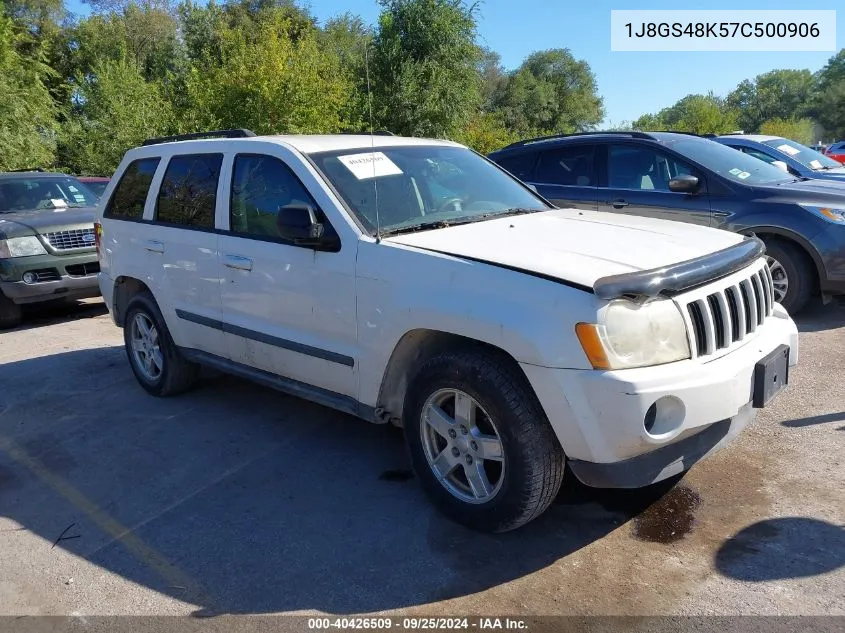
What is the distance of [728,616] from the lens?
9.05 ft

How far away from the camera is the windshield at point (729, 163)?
7277 millimetres

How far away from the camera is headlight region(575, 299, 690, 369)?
9.43 feet

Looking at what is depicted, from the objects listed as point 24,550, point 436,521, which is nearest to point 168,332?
point 24,550

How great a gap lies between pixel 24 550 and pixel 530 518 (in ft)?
8.05

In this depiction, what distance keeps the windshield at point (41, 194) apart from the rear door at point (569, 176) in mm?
6082

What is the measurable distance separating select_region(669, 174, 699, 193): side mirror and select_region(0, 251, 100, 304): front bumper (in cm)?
652

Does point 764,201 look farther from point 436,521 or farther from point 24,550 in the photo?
point 24,550

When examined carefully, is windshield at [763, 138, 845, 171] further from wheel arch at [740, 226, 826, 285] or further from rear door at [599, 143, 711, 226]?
wheel arch at [740, 226, 826, 285]

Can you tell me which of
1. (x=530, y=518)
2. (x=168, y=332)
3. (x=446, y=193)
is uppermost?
(x=446, y=193)

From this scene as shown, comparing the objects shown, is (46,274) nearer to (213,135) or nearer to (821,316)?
(213,135)

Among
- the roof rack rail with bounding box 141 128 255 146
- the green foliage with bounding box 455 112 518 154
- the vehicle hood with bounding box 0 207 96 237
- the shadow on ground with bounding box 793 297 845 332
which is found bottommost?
the shadow on ground with bounding box 793 297 845 332

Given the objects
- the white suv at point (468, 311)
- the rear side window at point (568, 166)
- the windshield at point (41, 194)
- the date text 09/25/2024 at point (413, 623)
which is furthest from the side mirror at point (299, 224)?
→ the windshield at point (41, 194)

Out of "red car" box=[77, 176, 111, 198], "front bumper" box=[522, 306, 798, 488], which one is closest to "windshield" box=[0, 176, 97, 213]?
"red car" box=[77, 176, 111, 198]

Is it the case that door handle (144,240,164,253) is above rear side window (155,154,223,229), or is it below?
below
